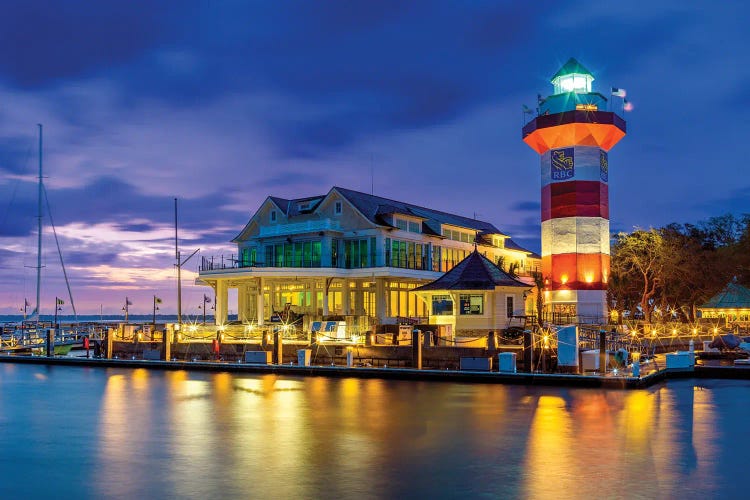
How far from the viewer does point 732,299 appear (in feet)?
194

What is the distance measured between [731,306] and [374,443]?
5311 cm

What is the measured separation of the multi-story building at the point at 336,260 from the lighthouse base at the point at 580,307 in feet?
31.1

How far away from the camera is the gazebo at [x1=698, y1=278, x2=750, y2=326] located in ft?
190

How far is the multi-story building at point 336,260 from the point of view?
48688mm

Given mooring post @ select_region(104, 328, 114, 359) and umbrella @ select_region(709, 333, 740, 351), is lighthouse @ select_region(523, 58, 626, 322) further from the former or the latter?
mooring post @ select_region(104, 328, 114, 359)

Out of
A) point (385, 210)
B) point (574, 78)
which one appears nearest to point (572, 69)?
point (574, 78)

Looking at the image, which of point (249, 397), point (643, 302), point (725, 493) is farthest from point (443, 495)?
point (643, 302)

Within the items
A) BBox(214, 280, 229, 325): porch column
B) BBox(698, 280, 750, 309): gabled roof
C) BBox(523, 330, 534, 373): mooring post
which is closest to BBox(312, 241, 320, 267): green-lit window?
BBox(214, 280, 229, 325): porch column

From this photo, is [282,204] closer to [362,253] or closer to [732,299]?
[362,253]

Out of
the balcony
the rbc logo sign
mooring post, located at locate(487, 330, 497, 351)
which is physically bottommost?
mooring post, located at locate(487, 330, 497, 351)

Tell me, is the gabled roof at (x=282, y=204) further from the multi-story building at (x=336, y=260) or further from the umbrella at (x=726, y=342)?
the umbrella at (x=726, y=342)

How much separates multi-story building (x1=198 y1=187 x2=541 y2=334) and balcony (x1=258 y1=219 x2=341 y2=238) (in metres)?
0.07

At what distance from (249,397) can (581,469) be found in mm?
12623

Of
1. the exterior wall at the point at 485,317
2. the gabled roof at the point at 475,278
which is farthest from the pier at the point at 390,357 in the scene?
the gabled roof at the point at 475,278
